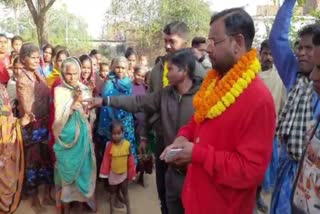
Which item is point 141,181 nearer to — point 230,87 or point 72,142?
point 72,142

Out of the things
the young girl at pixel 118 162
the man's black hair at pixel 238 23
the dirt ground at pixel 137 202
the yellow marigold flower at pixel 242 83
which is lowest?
the dirt ground at pixel 137 202

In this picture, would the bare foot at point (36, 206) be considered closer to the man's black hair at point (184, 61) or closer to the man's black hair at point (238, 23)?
the man's black hair at point (184, 61)

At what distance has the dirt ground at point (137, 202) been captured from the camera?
16.0 ft

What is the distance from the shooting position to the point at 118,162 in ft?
15.4

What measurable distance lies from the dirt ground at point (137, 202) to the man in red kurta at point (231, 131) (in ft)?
9.47

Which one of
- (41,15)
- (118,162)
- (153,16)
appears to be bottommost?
(118,162)

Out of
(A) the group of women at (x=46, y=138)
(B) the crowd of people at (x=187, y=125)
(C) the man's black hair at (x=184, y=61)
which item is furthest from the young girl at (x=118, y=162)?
(C) the man's black hair at (x=184, y=61)

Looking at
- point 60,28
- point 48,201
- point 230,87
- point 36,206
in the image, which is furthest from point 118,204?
point 60,28

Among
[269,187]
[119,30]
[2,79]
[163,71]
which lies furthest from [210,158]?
[119,30]

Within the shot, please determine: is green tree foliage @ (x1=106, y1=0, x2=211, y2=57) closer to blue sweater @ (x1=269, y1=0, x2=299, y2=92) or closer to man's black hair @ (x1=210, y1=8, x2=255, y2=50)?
blue sweater @ (x1=269, y1=0, x2=299, y2=92)

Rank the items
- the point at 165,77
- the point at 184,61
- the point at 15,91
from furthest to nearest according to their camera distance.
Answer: the point at 15,91
the point at 165,77
the point at 184,61

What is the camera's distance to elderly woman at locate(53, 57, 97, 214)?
4.30 metres

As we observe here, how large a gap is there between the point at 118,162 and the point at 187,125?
7.50 ft

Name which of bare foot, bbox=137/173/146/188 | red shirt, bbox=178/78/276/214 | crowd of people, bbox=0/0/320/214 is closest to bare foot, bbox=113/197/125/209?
crowd of people, bbox=0/0/320/214
